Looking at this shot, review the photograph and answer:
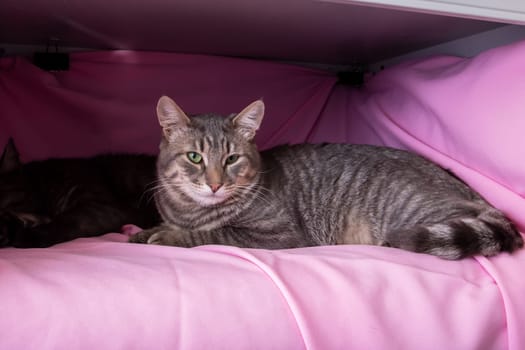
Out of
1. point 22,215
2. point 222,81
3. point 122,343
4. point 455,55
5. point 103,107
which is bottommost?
point 22,215

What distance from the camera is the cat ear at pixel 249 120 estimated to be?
1.50 metres

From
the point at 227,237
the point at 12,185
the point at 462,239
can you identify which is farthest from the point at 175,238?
the point at 462,239

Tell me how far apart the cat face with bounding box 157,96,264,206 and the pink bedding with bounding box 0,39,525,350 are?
300 millimetres

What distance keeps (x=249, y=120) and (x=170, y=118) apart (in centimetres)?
26

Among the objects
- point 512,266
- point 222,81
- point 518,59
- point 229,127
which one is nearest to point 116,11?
point 229,127

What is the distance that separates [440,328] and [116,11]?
1.31 meters

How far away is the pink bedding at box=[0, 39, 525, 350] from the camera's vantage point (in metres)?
0.83

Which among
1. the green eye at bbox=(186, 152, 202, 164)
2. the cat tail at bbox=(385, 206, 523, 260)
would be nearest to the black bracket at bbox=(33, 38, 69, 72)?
the green eye at bbox=(186, 152, 202, 164)

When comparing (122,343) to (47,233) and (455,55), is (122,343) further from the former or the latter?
(455,55)

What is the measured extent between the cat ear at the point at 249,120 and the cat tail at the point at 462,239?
0.61 m

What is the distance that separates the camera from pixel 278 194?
1583 millimetres

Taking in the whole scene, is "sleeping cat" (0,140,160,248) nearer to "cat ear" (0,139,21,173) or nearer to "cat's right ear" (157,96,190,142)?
"cat ear" (0,139,21,173)

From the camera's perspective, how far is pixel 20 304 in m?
0.80

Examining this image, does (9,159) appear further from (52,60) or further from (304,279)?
(304,279)
